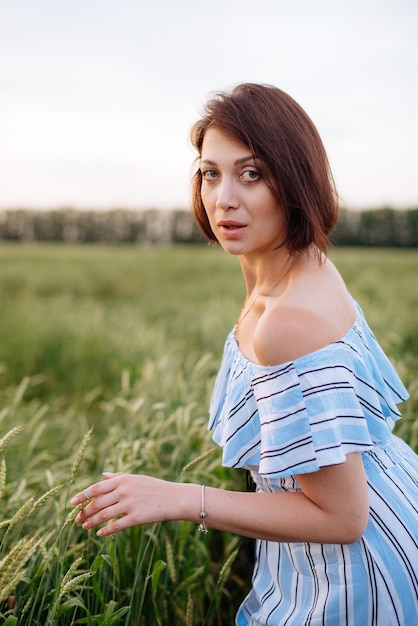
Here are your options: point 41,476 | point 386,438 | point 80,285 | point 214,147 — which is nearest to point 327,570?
point 386,438

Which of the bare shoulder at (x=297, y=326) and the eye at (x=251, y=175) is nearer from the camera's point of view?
the bare shoulder at (x=297, y=326)

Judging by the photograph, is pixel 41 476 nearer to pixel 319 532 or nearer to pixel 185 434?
pixel 185 434

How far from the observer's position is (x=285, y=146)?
1.22 meters

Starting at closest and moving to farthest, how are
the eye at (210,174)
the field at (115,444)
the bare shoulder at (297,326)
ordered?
1. the bare shoulder at (297,326)
2. the eye at (210,174)
3. the field at (115,444)

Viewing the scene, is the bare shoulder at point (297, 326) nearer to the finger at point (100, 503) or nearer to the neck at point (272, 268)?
the neck at point (272, 268)

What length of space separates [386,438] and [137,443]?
3.54 ft

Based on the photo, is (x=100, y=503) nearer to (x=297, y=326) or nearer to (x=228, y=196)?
(x=297, y=326)

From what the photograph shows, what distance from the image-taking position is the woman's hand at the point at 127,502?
1104mm

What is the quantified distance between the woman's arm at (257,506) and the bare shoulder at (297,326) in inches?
9.2

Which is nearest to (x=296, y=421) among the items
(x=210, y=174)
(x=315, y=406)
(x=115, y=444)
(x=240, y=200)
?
Answer: (x=315, y=406)

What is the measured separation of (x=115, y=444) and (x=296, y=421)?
1.62 metres

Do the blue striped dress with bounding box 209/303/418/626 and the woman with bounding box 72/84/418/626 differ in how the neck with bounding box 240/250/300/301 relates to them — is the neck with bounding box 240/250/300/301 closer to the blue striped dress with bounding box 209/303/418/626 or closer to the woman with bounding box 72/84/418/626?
the woman with bounding box 72/84/418/626

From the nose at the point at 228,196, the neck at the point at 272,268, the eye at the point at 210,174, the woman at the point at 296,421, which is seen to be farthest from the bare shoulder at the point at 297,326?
the eye at the point at 210,174

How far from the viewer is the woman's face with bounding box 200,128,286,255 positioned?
1.24m
